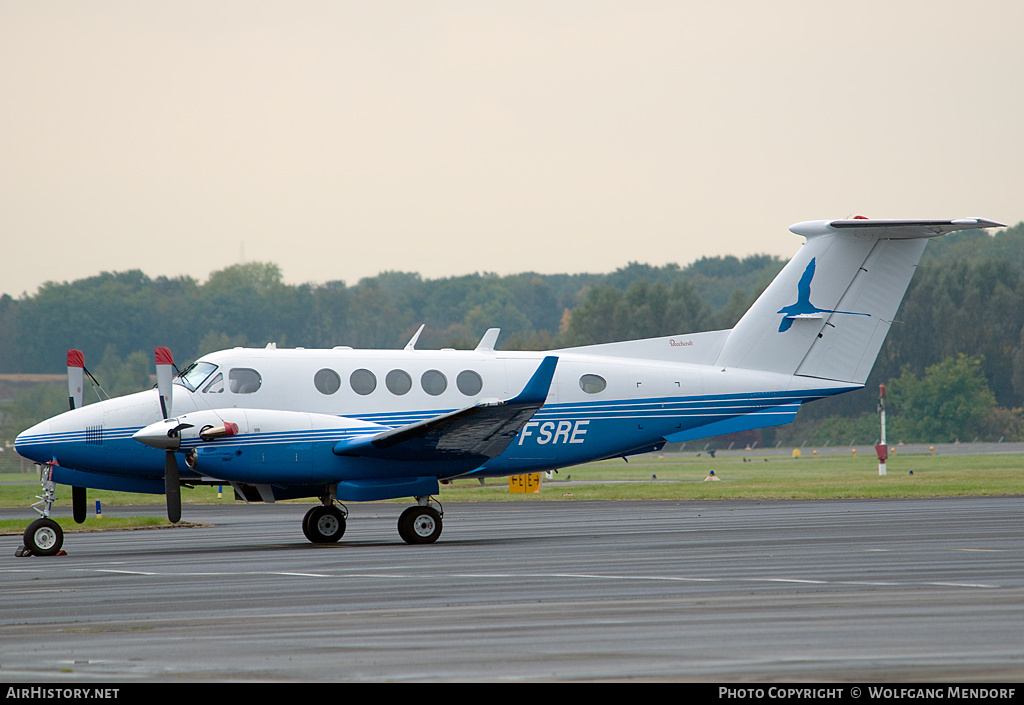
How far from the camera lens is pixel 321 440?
64.7 feet

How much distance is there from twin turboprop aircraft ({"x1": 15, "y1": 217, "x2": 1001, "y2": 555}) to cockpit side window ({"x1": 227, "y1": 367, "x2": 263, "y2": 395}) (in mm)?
23

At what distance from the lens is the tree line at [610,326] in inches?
3324

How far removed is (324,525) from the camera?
20.6 m

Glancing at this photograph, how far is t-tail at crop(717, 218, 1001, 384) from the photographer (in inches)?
880

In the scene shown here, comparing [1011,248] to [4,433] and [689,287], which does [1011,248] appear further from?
[4,433]

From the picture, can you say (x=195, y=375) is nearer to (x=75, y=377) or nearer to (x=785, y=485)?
(x=75, y=377)

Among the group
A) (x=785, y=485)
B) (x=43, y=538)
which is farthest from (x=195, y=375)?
(x=785, y=485)

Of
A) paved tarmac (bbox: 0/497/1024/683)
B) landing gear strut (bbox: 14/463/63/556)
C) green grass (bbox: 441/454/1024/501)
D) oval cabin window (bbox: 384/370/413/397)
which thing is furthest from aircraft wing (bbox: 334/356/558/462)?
green grass (bbox: 441/454/1024/501)

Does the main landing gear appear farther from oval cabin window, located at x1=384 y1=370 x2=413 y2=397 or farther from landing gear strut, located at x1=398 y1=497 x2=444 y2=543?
oval cabin window, located at x1=384 y1=370 x2=413 y2=397

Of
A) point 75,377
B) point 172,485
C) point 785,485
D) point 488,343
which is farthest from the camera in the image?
point 785,485

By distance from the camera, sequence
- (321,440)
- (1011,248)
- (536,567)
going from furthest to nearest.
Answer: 1. (1011,248)
2. (321,440)
3. (536,567)

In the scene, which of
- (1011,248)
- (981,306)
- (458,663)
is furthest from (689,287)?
(458,663)

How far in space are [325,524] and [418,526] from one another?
174 centimetres
